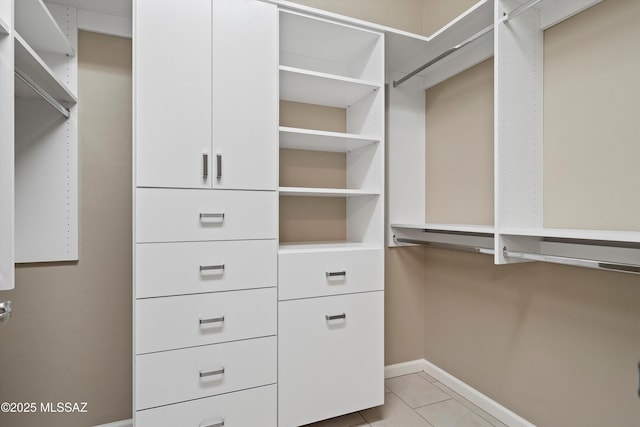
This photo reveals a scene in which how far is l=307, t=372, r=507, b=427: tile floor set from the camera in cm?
182

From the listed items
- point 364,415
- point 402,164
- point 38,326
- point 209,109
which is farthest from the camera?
point 402,164

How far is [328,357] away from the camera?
5.59 ft

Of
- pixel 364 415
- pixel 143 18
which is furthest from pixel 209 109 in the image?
pixel 364 415

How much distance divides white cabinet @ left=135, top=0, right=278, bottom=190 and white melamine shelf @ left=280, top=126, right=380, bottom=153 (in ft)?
0.54

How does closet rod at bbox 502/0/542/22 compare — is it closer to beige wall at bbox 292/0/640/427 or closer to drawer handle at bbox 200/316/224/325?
beige wall at bbox 292/0/640/427

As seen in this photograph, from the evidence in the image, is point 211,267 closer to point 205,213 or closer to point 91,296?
point 205,213

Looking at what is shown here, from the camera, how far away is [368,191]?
6.05ft

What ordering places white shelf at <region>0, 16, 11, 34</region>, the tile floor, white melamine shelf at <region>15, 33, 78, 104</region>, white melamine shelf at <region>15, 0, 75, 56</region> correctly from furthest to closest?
the tile floor < white melamine shelf at <region>15, 0, 75, 56</region> < white melamine shelf at <region>15, 33, 78, 104</region> < white shelf at <region>0, 16, 11, 34</region>

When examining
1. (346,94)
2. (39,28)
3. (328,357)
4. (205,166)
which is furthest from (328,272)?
(39,28)

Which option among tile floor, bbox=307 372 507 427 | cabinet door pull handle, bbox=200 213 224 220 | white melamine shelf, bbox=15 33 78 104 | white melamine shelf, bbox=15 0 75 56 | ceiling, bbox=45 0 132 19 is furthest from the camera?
tile floor, bbox=307 372 507 427

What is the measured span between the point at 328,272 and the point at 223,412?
2.69ft

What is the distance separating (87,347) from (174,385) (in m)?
0.63

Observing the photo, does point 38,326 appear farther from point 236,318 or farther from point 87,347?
point 236,318

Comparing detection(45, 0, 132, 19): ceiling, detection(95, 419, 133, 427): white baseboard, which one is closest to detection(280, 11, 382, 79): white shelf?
detection(45, 0, 132, 19): ceiling
